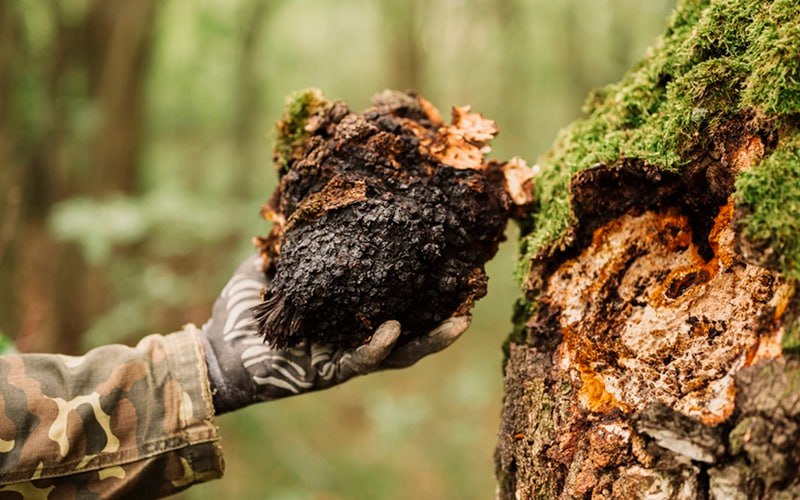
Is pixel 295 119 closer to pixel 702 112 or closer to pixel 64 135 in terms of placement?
pixel 702 112

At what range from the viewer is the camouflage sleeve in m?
1.51

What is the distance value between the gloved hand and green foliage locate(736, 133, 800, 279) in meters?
0.72

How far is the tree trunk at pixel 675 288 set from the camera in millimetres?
1079

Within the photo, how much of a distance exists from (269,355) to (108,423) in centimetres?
46

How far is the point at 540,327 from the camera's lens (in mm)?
1514

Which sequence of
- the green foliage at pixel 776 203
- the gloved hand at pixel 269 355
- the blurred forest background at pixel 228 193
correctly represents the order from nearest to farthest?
1. the green foliage at pixel 776 203
2. the gloved hand at pixel 269 355
3. the blurred forest background at pixel 228 193

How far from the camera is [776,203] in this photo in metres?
1.11

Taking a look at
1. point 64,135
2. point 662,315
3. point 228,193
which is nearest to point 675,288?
point 662,315

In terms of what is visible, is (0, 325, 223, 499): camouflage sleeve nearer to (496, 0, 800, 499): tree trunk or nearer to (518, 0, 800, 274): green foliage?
(496, 0, 800, 499): tree trunk

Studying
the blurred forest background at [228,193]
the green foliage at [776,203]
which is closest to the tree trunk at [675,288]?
the green foliage at [776,203]

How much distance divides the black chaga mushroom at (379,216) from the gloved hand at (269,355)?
0.05m

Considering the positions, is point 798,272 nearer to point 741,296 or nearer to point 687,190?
point 741,296

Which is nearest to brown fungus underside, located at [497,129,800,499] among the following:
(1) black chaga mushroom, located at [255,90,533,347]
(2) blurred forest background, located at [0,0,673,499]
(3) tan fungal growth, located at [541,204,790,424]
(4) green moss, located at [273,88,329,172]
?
(3) tan fungal growth, located at [541,204,790,424]

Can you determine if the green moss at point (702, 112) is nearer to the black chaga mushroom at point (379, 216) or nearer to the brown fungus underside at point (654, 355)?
the brown fungus underside at point (654, 355)
